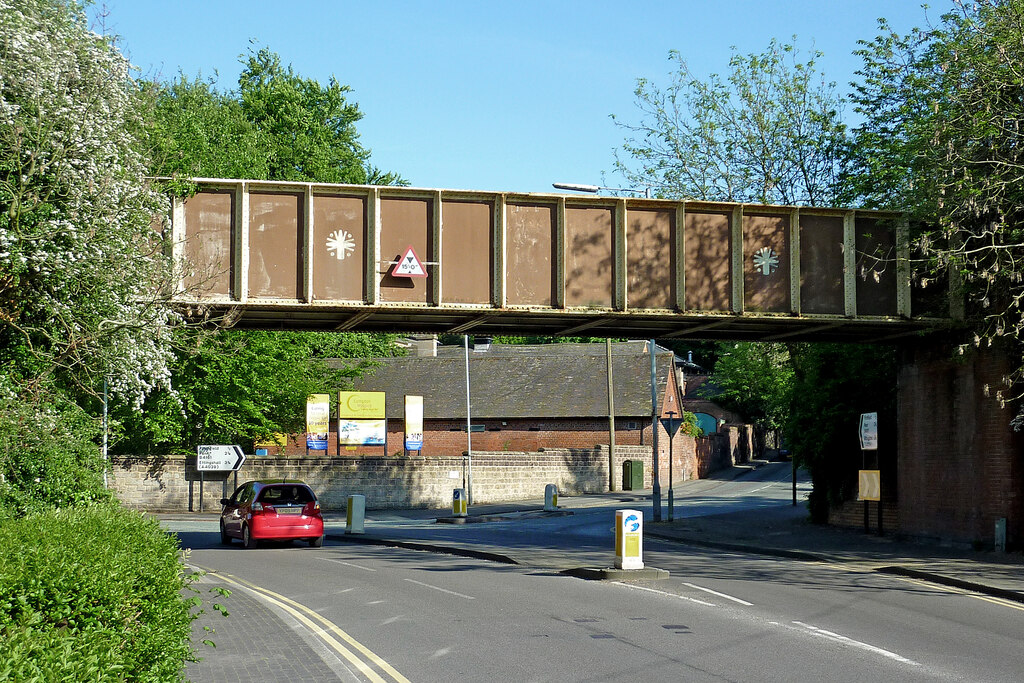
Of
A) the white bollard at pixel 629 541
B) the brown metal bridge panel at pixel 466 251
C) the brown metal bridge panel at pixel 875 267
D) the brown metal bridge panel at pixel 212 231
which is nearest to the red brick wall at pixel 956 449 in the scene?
the brown metal bridge panel at pixel 875 267

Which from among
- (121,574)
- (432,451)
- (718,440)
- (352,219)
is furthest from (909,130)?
(718,440)

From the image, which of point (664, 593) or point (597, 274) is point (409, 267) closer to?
point (597, 274)

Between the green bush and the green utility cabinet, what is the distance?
4535 cm

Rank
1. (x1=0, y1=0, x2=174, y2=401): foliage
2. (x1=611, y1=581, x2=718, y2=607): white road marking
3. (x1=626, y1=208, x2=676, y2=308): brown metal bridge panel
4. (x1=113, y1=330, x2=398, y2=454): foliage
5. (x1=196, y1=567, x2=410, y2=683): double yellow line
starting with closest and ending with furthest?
(x1=196, y1=567, x2=410, y2=683): double yellow line
(x1=0, y1=0, x2=174, y2=401): foliage
(x1=611, y1=581, x2=718, y2=607): white road marking
(x1=626, y1=208, x2=676, y2=308): brown metal bridge panel
(x1=113, y1=330, x2=398, y2=454): foliage

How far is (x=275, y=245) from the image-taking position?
19.7 meters

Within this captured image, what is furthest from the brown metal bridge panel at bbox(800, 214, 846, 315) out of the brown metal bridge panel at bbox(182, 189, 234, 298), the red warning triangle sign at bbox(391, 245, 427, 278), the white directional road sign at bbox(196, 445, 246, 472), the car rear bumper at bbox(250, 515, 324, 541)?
the white directional road sign at bbox(196, 445, 246, 472)

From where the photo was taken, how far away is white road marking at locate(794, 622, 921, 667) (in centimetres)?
→ 980

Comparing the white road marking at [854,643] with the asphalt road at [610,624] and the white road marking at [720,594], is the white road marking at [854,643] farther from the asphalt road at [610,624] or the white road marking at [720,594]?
the white road marking at [720,594]

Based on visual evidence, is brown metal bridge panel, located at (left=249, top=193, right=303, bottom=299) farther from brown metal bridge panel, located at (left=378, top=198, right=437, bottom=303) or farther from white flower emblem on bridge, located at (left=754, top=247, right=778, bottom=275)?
white flower emblem on bridge, located at (left=754, top=247, right=778, bottom=275)

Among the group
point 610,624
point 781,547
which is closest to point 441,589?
point 610,624

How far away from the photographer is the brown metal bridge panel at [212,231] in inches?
760

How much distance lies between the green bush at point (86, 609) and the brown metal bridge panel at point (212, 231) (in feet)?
38.7

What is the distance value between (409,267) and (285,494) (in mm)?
7843

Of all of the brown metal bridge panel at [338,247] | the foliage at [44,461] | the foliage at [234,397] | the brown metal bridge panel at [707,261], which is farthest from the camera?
the foliage at [234,397]
